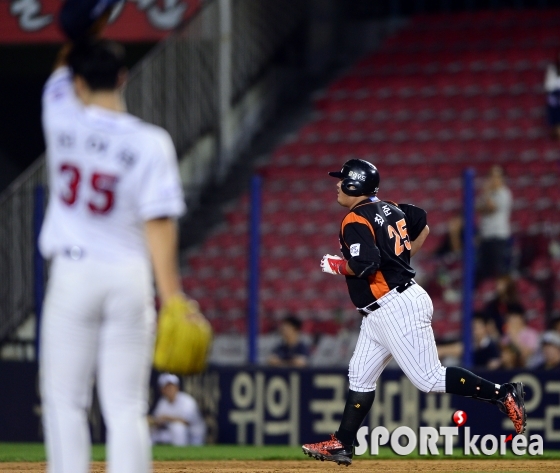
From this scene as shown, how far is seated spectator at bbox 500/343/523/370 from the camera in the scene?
1048cm

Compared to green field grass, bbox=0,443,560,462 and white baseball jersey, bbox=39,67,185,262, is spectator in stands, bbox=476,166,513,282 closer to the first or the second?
green field grass, bbox=0,443,560,462

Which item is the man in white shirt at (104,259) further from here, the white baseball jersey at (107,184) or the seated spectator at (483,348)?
the seated spectator at (483,348)

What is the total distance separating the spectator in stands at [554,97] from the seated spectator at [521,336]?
4360 mm

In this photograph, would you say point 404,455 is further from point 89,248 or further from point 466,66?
point 466,66

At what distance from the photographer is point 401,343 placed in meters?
6.97

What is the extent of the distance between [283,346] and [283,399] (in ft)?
1.65

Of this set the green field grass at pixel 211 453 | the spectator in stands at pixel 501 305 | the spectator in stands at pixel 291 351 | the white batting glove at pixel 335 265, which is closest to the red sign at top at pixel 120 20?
the spectator in stands at pixel 291 351

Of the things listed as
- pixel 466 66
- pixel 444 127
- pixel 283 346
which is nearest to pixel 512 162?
pixel 444 127

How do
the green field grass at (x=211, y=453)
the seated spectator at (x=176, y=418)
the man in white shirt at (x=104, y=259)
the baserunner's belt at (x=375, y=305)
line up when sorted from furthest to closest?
the seated spectator at (x=176, y=418) → the green field grass at (x=211, y=453) → the baserunner's belt at (x=375, y=305) → the man in white shirt at (x=104, y=259)

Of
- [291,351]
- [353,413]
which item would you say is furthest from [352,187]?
[291,351]

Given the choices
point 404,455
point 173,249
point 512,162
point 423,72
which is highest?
point 423,72

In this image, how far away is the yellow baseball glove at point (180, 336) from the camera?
4258mm

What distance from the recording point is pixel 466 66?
1619 centimetres

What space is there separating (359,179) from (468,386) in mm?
1456
